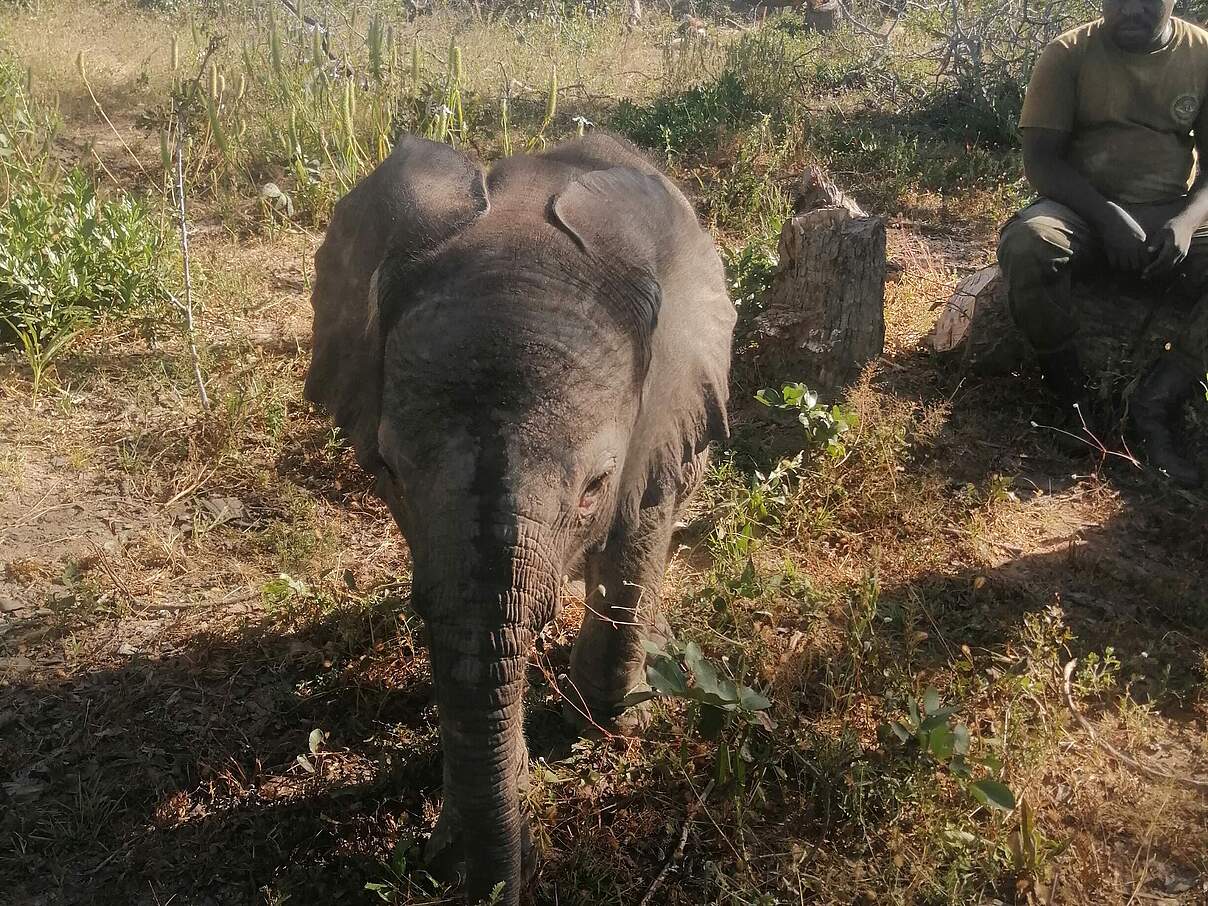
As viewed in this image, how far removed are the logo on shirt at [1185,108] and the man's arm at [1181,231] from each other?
0.14 meters

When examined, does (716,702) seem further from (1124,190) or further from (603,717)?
(1124,190)

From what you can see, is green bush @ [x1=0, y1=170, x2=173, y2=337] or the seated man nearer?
the seated man

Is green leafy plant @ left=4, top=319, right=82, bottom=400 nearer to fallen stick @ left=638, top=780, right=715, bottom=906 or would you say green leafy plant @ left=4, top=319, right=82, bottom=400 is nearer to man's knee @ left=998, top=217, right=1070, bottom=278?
fallen stick @ left=638, top=780, right=715, bottom=906

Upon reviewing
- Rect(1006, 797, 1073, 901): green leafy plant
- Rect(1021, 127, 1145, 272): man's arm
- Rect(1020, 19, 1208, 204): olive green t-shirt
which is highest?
Rect(1020, 19, 1208, 204): olive green t-shirt

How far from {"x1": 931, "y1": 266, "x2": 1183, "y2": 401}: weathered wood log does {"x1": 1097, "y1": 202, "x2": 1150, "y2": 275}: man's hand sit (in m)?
0.34

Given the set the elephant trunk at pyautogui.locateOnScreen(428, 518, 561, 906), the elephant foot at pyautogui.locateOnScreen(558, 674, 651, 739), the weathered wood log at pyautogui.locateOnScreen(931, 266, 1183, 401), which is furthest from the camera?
the weathered wood log at pyautogui.locateOnScreen(931, 266, 1183, 401)

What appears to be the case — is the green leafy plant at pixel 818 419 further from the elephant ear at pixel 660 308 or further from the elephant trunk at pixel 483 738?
the elephant trunk at pixel 483 738

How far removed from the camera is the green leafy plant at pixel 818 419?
5176 millimetres

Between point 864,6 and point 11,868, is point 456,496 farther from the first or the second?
point 864,6

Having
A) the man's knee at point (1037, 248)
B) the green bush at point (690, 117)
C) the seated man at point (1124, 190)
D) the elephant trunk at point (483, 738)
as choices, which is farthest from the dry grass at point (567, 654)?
the green bush at point (690, 117)

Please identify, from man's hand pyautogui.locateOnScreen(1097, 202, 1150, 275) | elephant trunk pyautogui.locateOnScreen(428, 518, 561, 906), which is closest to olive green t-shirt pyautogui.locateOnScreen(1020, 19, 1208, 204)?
man's hand pyautogui.locateOnScreen(1097, 202, 1150, 275)

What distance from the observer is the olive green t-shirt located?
220 inches

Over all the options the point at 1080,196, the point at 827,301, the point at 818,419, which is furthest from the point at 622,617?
the point at 1080,196

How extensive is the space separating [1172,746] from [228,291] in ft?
21.0
